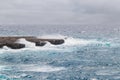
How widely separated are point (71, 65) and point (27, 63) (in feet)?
28.7

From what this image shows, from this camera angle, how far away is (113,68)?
203ft

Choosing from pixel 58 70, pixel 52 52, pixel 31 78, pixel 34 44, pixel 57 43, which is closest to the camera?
pixel 31 78

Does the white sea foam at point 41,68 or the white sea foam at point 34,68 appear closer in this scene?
the white sea foam at point 41,68

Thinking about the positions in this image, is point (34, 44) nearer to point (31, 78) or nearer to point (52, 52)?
point (52, 52)

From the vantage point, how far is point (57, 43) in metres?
108

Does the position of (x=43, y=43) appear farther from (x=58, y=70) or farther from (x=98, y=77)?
(x=98, y=77)

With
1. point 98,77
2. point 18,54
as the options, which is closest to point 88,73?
point 98,77

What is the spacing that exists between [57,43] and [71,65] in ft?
140

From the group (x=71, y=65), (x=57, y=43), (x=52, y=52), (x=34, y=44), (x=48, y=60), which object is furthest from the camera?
(x=57, y=43)

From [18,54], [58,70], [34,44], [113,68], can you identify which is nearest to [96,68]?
[113,68]

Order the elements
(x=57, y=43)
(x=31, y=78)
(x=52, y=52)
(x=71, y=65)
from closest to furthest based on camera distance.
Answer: (x=31, y=78) < (x=71, y=65) < (x=52, y=52) < (x=57, y=43)

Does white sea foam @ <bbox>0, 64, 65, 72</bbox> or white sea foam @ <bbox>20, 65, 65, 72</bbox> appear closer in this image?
white sea foam @ <bbox>20, 65, 65, 72</bbox>

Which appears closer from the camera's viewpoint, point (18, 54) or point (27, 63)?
point (27, 63)

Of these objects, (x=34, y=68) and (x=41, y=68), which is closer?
(x=34, y=68)
